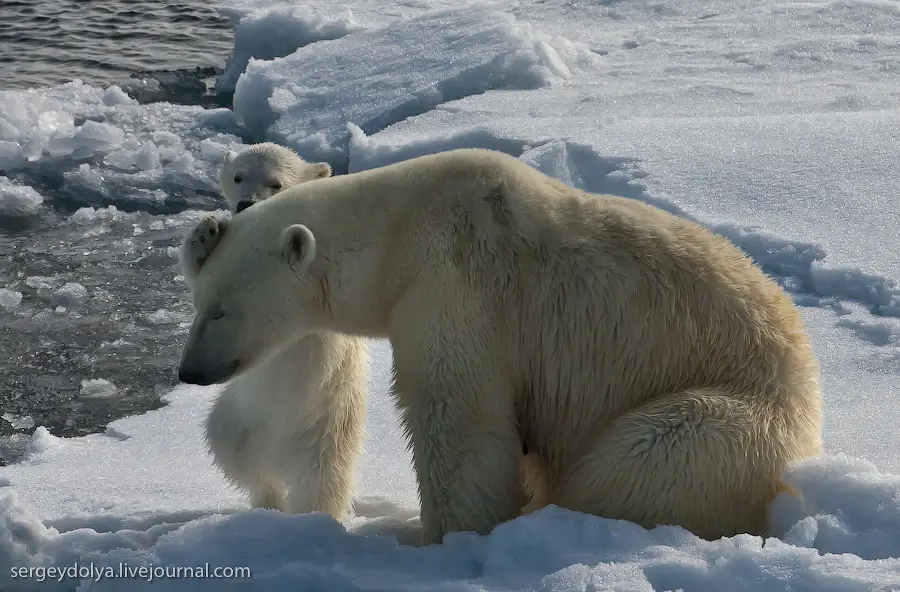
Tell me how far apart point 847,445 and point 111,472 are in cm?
265

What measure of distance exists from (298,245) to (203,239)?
1.03 feet

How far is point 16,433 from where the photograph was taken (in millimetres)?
4895

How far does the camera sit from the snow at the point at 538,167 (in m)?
2.67

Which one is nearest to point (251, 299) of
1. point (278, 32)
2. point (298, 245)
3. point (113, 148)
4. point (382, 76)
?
point (298, 245)

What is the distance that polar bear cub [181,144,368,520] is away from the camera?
3529mm

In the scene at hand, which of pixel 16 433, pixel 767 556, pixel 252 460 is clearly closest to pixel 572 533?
pixel 767 556

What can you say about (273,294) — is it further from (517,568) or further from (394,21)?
(394,21)

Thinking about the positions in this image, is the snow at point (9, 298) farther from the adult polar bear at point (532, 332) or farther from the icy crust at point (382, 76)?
the adult polar bear at point (532, 332)

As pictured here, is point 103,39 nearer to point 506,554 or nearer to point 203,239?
point 203,239

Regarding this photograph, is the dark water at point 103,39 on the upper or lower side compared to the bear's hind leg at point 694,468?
lower

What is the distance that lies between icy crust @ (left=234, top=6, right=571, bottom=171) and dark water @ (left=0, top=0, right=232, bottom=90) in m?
2.94

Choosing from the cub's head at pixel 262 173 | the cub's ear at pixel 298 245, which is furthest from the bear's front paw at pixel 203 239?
the cub's head at pixel 262 173

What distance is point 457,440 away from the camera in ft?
9.46

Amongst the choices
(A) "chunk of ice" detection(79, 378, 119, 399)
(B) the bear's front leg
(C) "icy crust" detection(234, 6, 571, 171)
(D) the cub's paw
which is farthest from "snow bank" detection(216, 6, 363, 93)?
(B) the bear's front leg
